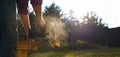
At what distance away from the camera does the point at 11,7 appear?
2006mm

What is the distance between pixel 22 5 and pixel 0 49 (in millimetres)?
592

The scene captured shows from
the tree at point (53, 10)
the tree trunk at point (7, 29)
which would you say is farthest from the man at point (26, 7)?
the tree at point (53, 10)

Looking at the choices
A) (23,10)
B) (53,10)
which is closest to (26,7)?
(23,10)

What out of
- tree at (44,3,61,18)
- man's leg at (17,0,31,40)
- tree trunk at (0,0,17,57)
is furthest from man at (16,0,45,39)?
tree at (44,3,61,18)

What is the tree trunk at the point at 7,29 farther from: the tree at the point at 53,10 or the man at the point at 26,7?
the tree at the point at 53,10

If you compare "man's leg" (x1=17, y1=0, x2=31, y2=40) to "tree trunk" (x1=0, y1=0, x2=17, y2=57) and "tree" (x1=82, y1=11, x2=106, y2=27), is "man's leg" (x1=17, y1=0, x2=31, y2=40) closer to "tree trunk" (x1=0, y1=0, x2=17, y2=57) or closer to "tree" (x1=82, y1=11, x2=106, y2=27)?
"tree trunk" (x1=0, y1=0, x2=17, y2=57)

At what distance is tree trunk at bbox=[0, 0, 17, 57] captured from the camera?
6.41 feet

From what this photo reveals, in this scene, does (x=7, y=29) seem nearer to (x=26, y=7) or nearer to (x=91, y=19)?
(x=26, y=7)

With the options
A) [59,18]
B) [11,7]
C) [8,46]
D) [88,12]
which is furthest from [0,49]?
Result: [88,12]

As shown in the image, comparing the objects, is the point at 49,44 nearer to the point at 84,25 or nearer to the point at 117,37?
Answer: the point at 117,37

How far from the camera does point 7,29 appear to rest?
198 centimetres

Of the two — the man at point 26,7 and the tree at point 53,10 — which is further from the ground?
the tree at point 53,10

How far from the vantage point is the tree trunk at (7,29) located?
1.95 metres

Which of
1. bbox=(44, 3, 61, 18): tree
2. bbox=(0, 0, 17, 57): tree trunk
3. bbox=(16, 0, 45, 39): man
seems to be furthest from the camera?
bbox=(44, 3, 61, 18): tree
